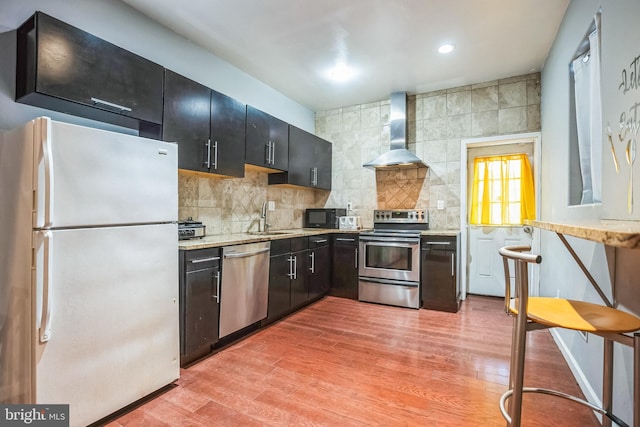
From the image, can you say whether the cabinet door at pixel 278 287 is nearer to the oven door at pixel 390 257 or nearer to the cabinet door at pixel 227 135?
the cabinet door at pixel 227 135

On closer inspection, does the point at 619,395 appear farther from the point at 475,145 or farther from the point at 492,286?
the point at 475,145

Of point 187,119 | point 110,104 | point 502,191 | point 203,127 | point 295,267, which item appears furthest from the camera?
point 502,191

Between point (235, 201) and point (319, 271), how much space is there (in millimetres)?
1374

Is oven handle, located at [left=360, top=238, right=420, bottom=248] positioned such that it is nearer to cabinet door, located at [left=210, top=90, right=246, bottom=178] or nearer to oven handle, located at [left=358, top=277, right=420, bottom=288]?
oven handle, located at [left=358, top=277, right=420, bottom=288]

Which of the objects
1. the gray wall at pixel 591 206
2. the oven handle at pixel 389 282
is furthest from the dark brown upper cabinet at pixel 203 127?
the gray wall at pixel 591 206

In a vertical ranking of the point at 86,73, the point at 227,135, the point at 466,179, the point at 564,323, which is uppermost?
the point at 86,73

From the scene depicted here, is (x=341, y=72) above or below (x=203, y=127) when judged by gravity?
above

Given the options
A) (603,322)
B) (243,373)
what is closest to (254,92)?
(243,373)

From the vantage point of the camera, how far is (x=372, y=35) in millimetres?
2844

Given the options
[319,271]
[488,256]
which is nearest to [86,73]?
[319,271]

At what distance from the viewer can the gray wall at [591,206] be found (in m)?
1.40

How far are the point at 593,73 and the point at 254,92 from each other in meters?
3.24

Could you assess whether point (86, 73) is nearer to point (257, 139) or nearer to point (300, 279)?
point (257, 139)

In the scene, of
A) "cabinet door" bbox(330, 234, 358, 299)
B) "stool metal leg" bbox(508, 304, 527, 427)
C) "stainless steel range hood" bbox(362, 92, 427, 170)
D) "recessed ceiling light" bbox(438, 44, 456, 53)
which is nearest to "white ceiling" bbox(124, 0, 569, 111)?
"recessed ceiling light" bbox(438, 44, 456, 53)
